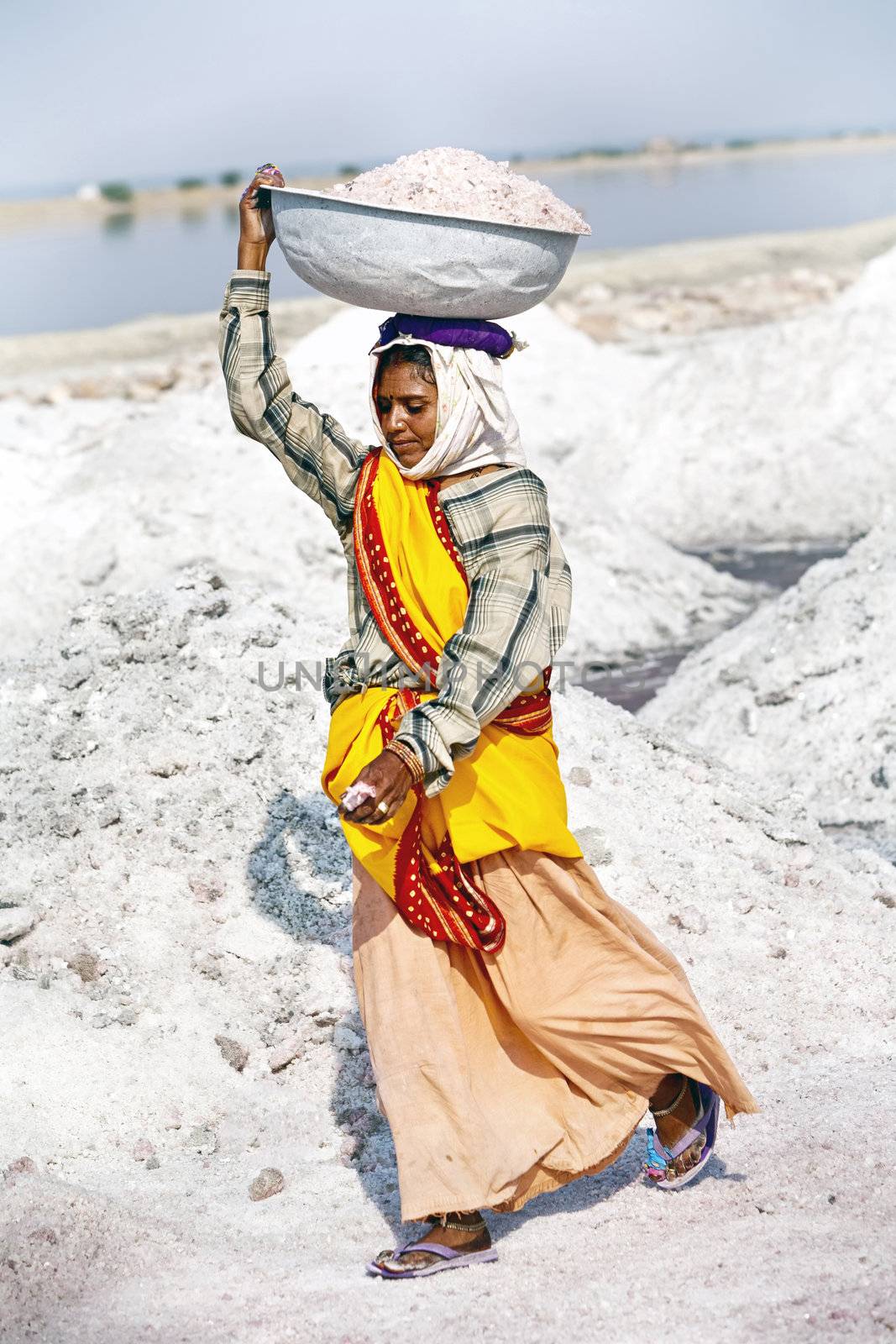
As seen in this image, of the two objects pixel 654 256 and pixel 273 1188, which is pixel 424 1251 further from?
pixel 654 256

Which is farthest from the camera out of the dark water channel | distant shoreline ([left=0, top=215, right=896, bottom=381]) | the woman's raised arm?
distant shoreline ([left=0, top=215, right=896, bottom=381])

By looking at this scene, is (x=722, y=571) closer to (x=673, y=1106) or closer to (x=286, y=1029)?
(x=286, y=1029)

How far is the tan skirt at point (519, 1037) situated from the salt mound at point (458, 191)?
1.00 meters

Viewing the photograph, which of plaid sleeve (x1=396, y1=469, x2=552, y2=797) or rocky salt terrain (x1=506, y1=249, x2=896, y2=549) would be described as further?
rocky salt terrain (x1=506, y1=249, x2=896, y2=549)

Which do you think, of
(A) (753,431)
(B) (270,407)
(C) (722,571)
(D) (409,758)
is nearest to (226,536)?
(C) (722,571)

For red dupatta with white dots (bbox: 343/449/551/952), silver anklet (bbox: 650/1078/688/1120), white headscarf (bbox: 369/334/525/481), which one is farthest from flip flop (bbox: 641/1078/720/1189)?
white headscarf (bbox: 369/334/525/481)

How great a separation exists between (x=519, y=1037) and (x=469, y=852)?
37 centimetres

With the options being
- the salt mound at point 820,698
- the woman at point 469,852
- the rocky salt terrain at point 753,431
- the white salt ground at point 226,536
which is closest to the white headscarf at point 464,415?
the woman at point 469,852

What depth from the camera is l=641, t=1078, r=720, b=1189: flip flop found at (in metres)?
2.68

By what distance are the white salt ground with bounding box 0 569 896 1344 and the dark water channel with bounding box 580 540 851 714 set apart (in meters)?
2.22

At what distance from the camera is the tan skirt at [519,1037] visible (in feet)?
8.07

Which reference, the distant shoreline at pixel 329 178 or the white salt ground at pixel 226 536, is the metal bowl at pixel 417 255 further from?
the distant shoreline at pixel 329 178

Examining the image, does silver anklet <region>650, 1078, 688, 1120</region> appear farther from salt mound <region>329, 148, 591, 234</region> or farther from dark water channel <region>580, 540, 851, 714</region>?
dark water channel <region>580, 540, 851, 714</region>

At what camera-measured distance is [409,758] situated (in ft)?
7.46
